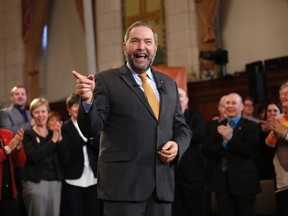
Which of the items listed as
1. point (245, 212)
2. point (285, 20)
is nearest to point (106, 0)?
point (285, 20)

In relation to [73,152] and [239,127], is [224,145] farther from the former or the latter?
[73,152]

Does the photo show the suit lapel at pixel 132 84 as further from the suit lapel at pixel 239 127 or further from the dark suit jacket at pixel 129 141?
the suit lapel at pixel 239 127

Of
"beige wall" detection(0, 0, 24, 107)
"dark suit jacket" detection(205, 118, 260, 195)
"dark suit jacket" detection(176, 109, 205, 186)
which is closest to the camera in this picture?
"dark suit jacket" detection(205, 118, 260, 195)

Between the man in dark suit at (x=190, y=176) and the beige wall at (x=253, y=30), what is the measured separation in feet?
10.3

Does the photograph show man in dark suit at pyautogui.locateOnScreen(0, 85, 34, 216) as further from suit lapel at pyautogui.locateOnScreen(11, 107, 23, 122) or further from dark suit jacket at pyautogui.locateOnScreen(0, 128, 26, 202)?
dark suit jacket at pyautogui.locateOnScreen(0, 128, 26, 202)

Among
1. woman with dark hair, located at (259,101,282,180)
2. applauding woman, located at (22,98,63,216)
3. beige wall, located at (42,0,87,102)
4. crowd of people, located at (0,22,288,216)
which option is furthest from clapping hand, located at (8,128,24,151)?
beige wall, located at (42,0,87,102)

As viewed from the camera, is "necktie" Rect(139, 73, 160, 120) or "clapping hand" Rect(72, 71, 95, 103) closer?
"clapping hand" Rect(72, 71, 95, 103)

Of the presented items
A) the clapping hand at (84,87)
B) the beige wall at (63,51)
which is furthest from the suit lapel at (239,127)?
the beige wall at (63,51)

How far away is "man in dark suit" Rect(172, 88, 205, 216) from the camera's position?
165 inches

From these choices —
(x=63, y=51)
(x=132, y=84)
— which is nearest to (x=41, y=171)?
(x=132, y=84)

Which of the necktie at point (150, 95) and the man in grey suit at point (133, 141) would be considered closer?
the man in grey suit at point (133, 141)

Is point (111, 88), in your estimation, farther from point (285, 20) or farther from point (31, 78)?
point (31, 78)

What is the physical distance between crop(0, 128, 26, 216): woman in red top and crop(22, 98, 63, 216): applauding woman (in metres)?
0.20

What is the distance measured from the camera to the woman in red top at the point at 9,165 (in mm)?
3688
